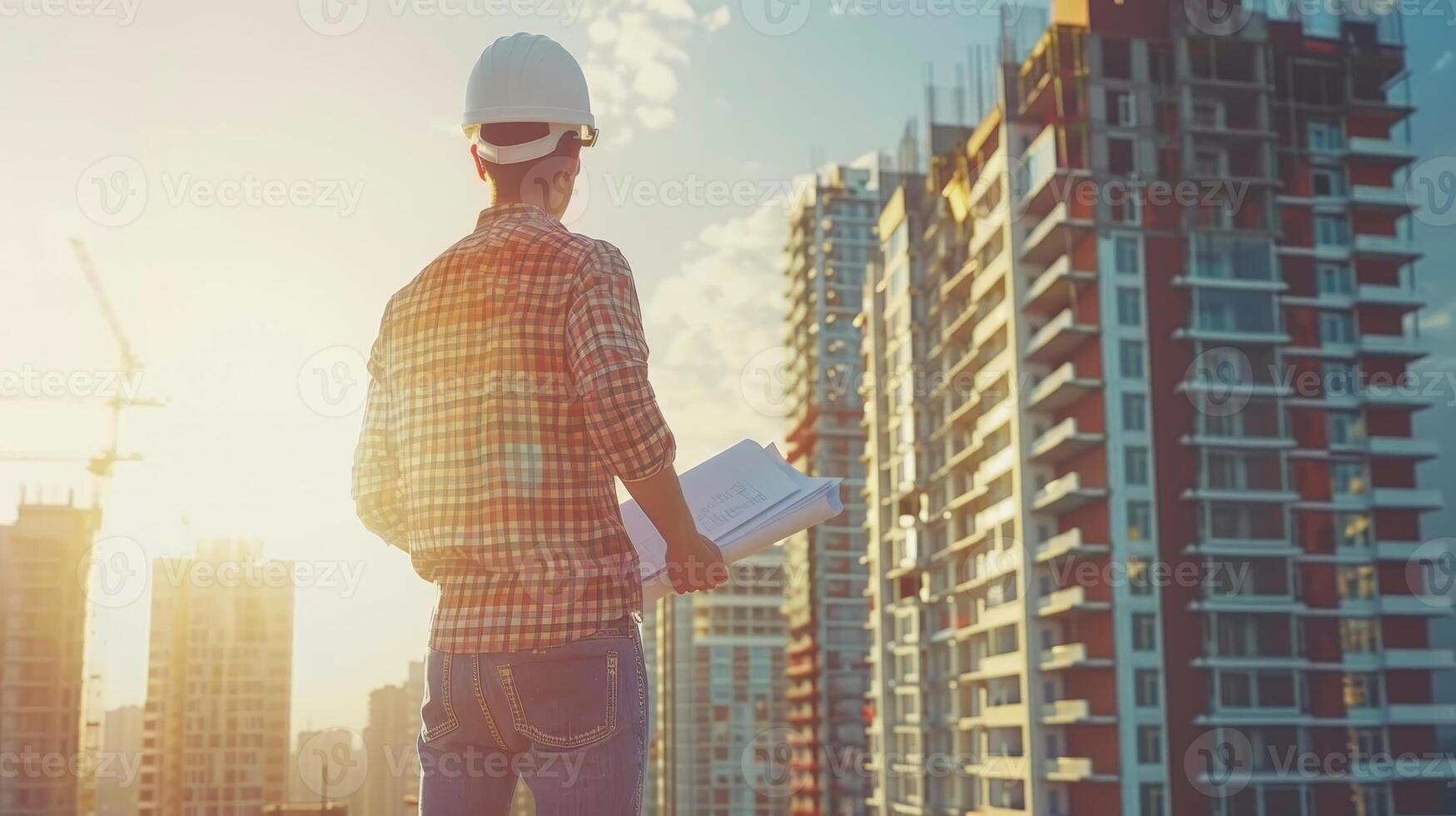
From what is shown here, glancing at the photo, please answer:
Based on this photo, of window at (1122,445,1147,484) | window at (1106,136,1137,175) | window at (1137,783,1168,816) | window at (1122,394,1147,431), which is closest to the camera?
window at (1137,783,1168,816)

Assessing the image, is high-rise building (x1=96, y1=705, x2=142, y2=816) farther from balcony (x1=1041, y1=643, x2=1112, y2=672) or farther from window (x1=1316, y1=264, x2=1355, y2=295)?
window (x1=1316, y1=264, x2=1355, y2=295)

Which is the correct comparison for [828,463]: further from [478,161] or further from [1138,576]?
[478,161]

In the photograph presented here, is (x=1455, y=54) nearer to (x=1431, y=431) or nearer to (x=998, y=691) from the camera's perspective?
(x=1431, y=431)

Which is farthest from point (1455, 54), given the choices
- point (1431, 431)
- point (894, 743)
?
point (894, 743)

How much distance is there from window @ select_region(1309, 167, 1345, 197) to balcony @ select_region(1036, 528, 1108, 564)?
16.0 m

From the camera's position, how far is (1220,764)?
47.9 m

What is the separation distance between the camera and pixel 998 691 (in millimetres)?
57156

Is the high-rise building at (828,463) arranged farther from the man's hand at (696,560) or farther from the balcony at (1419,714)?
the man's hand at (696,560)

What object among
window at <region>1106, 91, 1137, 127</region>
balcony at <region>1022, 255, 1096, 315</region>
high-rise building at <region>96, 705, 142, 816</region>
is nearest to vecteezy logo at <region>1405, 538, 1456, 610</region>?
balcony at <region>1022, 255, 1096, 315</region>

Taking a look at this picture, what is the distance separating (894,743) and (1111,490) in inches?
1010

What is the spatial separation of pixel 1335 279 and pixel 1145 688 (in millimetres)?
17646

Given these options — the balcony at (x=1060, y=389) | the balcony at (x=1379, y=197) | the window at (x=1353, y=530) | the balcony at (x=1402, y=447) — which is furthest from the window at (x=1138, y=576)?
the balcony at (x=1379, y=197)

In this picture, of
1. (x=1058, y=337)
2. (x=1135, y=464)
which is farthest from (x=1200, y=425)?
(x=1058, y=337)

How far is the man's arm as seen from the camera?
2092 millimetres
